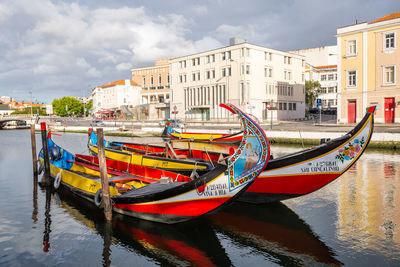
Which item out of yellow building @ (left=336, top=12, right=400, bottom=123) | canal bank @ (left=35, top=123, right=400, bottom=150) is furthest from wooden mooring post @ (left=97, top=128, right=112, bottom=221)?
yellow building @ (left=336, top=12, right=400, bottom=123)

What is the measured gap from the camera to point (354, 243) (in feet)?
26.7

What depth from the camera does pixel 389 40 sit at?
3262 centimetres

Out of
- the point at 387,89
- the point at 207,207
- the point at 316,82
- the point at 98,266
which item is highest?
the point at 316,82

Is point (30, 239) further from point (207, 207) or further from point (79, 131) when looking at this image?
point (79, 131)

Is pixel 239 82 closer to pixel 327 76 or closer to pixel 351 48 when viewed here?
pixel 351 48

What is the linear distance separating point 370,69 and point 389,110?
4.65 m

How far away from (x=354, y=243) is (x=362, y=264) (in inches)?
43.5

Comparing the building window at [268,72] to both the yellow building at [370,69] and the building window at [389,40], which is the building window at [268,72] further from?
the building window at [389,40]

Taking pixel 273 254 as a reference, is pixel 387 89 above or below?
above

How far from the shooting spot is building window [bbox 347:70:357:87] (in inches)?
1380

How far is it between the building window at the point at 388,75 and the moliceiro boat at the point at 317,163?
27.3 metres

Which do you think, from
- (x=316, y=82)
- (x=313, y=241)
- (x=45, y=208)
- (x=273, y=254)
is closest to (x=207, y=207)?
(x=273, y=254)

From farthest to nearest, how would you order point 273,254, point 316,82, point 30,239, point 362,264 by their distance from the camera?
point 316,82 < point 30,239 < point 273,254 < point 362,264

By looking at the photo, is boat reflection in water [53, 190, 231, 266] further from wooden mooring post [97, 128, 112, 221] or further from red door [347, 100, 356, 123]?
red door [347, 100, 356, 123]
